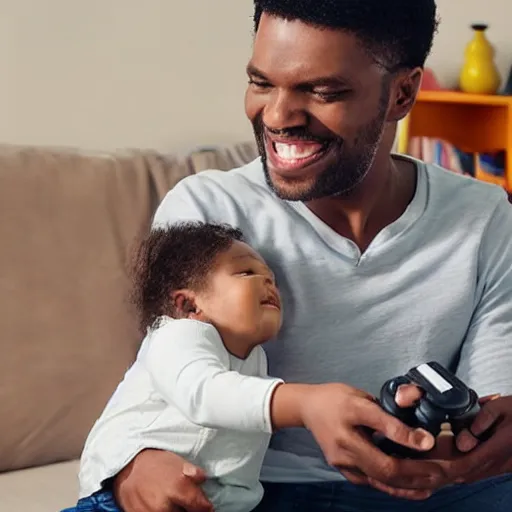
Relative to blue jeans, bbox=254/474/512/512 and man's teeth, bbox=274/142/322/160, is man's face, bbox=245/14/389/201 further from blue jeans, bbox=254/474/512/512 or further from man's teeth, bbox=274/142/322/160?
blue jeans, bbox=254/474/512/512

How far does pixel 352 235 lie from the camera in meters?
1.27

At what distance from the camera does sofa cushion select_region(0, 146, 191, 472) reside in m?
1.58

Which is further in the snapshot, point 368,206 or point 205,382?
point 368,206

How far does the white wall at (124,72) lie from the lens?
2053 mm

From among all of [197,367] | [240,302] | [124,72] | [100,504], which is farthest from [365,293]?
[124,72]

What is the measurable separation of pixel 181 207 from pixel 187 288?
140mm

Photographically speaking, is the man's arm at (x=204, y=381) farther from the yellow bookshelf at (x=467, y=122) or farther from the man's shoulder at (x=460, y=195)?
the yellow bookshelf at (x=467, y=122)

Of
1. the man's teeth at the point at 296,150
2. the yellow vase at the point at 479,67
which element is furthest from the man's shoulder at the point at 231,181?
the yellow vase at the point at 479,67

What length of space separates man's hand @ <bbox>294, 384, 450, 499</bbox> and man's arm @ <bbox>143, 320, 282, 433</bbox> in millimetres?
51

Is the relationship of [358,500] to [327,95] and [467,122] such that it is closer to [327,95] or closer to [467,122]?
[327,95]

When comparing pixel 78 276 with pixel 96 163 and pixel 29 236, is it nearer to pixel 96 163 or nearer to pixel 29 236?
pixel 29 236

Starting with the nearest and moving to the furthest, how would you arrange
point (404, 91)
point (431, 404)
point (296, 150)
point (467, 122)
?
point (431, 404)
point (296, 150)
point (404, 91)
point (467, 122)

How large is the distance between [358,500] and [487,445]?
0.24 meters

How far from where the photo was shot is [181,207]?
1246 mm
